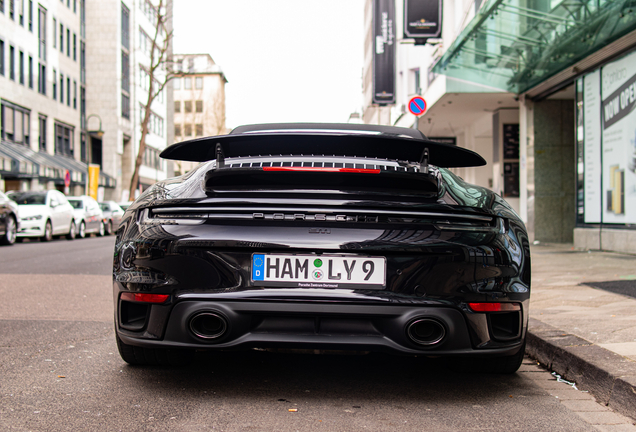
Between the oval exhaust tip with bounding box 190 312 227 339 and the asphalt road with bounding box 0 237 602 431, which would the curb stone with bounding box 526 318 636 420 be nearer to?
the asphalt road with bounding box 0 237 602 431

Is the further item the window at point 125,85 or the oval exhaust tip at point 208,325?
the window at point 125,85

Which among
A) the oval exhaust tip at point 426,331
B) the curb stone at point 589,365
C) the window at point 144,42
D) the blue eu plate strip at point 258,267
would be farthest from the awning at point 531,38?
the window at point 144,42

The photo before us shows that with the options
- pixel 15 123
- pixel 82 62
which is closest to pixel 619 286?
pixel 15 123

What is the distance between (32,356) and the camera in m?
4.05

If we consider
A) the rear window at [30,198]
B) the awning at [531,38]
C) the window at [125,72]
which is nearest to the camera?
the awning at [531,38]

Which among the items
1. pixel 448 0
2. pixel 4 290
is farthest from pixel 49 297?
pixel 448 0

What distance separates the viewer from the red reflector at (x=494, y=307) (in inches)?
116

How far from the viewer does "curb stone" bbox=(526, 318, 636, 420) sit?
3092mm

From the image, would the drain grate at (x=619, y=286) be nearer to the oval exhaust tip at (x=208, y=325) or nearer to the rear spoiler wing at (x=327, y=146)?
the rear spoiler wing at (x=327, y=146)

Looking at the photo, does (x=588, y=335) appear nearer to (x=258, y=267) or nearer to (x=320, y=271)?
(x=320, y=271)

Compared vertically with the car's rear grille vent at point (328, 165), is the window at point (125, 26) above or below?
above

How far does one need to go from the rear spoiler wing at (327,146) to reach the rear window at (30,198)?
18409 millimetres

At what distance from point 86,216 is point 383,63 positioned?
15.0m

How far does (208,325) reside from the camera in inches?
118
